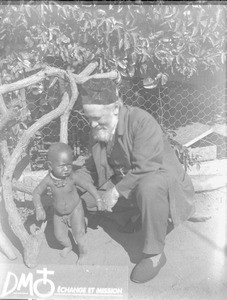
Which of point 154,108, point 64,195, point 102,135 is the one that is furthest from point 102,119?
point 154,108

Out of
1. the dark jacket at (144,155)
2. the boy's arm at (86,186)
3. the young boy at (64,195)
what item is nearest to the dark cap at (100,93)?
the dark jacket at (144,155)

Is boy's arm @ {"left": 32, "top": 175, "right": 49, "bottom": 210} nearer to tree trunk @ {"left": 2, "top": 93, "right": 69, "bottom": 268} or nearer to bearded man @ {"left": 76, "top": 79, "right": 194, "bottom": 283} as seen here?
tree trunk @ {"left": 2, "top": 93, "right": 69, "bottom": 268}

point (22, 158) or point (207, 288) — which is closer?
point (207, 288)

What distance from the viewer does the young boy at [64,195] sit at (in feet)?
10.2

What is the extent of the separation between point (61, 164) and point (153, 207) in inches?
27.4

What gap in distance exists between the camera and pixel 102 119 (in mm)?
3139

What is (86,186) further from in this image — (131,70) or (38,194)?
(131,70)

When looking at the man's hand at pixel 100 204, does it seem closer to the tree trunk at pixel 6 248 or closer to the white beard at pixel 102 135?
the white beard at pixel 102 135

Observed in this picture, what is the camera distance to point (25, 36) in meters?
3.71

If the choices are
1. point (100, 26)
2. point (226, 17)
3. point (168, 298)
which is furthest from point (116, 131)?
point (226, 17)

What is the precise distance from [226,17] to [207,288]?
2385 mm

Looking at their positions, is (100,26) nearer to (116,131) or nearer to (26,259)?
(116,131)

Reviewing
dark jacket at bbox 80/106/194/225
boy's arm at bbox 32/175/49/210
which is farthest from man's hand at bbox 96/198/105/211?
boy's arm at bbox 32/175/49/210

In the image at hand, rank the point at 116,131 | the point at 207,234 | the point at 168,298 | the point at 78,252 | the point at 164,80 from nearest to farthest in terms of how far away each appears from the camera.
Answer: the point at 168,298
the point at 116,131
the point at 78,252
the point at 207,234
the point at 164,80
